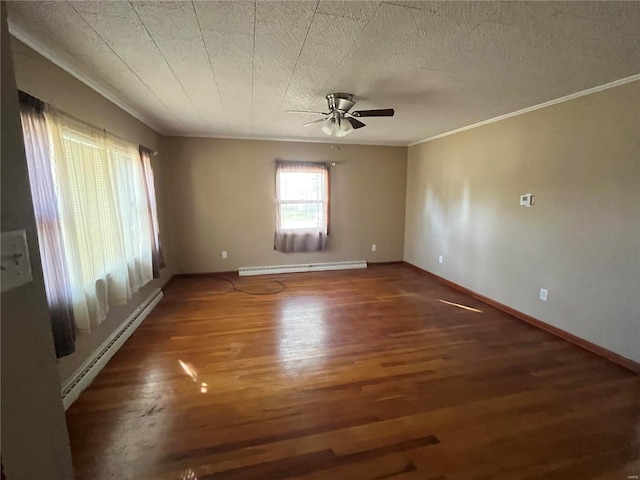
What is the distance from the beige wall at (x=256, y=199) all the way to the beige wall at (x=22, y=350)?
403 centimetres

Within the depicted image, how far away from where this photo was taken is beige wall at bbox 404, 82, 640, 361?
91.6 inches

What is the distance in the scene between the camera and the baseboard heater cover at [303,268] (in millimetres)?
4902

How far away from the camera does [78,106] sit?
2.15m

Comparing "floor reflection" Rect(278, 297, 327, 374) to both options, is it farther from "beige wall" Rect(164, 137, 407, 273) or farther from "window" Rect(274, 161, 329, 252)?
"beige wall" Rect(164, 137, 407, 273)

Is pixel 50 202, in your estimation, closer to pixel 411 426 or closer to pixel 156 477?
pixel 156 477

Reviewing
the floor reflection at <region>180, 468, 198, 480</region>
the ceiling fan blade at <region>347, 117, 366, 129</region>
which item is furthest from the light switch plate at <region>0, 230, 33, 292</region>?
the ceiling fan blade at <region>347, 117, 366, 129</region>

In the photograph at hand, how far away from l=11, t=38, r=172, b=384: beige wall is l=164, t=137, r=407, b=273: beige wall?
1.13 m

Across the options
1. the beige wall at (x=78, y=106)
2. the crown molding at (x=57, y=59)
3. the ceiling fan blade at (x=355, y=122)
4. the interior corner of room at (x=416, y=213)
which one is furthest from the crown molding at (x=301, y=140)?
the ceiling fan blade at (x=355, y=122)

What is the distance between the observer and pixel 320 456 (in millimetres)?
1536

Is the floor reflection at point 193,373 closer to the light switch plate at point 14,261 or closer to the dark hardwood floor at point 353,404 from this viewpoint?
the dark hardwood floor at point 353,404

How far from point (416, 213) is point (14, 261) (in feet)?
17.0

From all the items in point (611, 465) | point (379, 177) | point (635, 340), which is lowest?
point (611, 465)

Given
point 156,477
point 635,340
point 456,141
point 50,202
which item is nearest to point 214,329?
point 156,477

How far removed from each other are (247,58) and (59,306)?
194 centimetres
